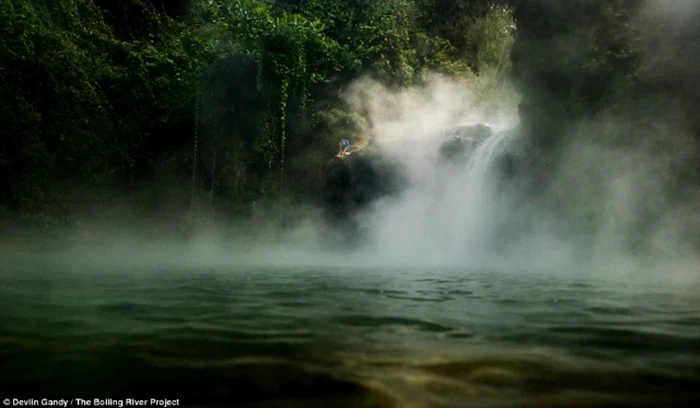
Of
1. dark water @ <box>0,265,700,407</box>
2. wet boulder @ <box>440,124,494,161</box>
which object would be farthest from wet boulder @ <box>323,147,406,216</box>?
dark water @ <box>0,265,700,407</box>

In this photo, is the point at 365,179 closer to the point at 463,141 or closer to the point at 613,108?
the point at 463,141

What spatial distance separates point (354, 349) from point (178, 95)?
16747 mm

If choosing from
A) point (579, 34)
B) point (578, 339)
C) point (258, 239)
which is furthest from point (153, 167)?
point (578, 339)

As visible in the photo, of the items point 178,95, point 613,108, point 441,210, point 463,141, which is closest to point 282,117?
point 178,95

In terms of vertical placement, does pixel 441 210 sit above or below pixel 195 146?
below

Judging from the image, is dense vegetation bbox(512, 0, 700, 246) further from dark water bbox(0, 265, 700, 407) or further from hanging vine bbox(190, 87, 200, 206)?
hanging vine bbox(190, 87, 200, 206)

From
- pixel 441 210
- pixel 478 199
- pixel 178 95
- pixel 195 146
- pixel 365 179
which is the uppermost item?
pixel 178 95

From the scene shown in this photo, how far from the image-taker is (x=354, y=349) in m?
2.51

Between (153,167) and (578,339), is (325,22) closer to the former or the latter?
(153,167)

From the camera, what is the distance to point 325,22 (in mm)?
19891

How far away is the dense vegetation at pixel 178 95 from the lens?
49.3 ft

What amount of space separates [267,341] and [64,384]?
104 cm

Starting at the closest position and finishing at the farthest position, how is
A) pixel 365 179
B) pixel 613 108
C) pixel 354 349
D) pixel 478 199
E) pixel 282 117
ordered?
1. pixel 354 349
2. pixel 613 108
3. pixel 478 199
4. pixel 365 179
5. pixel 282 117

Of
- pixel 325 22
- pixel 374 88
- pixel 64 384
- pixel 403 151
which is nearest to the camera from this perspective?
pixel 64 384
